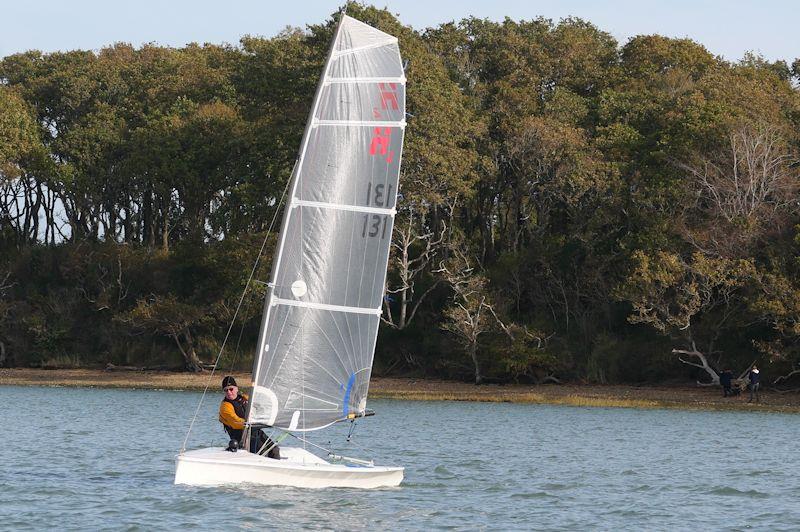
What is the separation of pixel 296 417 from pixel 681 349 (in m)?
33.5

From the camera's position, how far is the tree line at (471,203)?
51344 mm

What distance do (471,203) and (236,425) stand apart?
42.2m

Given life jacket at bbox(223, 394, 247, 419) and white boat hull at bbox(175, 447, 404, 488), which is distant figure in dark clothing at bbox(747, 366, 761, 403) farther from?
life jacket at bbox(223, 394, 247, 419)

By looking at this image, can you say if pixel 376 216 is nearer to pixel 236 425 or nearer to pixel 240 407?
pixel 240 407

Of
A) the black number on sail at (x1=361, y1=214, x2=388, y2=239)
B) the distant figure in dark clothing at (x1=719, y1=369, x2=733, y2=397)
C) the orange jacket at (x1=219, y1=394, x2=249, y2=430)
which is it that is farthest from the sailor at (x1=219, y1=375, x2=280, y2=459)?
the distant figure in dark clothing at (x1=719, y1=369, x2=733, y2=397)

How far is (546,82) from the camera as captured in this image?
208 feet

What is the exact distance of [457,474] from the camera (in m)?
26.9

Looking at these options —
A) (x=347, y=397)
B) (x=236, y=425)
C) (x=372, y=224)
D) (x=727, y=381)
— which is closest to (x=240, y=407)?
(x=236, y=425)

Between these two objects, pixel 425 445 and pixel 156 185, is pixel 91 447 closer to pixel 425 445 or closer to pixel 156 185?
pixel 425 445

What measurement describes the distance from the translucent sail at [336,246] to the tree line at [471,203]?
27.4 m

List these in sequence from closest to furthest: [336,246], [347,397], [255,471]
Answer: [255,471] → [336,246] → [347,397]

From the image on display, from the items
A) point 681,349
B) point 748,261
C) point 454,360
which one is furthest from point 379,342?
point 748,261

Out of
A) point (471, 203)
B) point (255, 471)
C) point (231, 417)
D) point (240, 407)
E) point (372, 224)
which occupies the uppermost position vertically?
point (471, 203)

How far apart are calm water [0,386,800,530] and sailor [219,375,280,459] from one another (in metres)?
0.73
